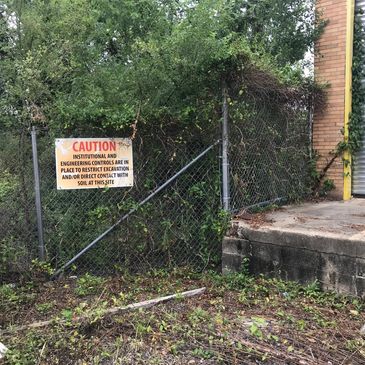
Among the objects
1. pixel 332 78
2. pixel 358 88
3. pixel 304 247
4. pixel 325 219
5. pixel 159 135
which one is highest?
pixel 332 78

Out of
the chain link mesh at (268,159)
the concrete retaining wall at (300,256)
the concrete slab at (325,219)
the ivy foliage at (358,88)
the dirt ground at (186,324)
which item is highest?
the ivy foliage at (358,88)

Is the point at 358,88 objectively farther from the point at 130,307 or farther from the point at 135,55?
the point at 130,307

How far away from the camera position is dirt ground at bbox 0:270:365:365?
3.05 m

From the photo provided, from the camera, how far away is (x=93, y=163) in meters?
4.93

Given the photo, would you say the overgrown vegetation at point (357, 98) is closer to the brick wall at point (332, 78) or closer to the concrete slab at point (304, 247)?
the brick wall at point (332, 78)

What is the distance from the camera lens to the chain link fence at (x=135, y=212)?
4957 millimetres

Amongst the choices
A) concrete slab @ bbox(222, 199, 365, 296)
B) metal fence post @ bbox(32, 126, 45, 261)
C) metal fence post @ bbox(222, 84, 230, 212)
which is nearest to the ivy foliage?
concrete slab @ bbox(222, 199, 365, 296)

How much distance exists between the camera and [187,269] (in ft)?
17.0

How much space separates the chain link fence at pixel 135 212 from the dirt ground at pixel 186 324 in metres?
0.45

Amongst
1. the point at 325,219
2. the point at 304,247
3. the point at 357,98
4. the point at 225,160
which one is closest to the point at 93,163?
the point at 225,160

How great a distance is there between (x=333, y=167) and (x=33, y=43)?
6135 mm

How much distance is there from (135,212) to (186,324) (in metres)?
1.91

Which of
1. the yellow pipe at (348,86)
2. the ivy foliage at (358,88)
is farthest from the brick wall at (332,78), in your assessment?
the ivy foliage at (358,88)

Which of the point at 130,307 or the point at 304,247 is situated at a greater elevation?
the point at 304,247
